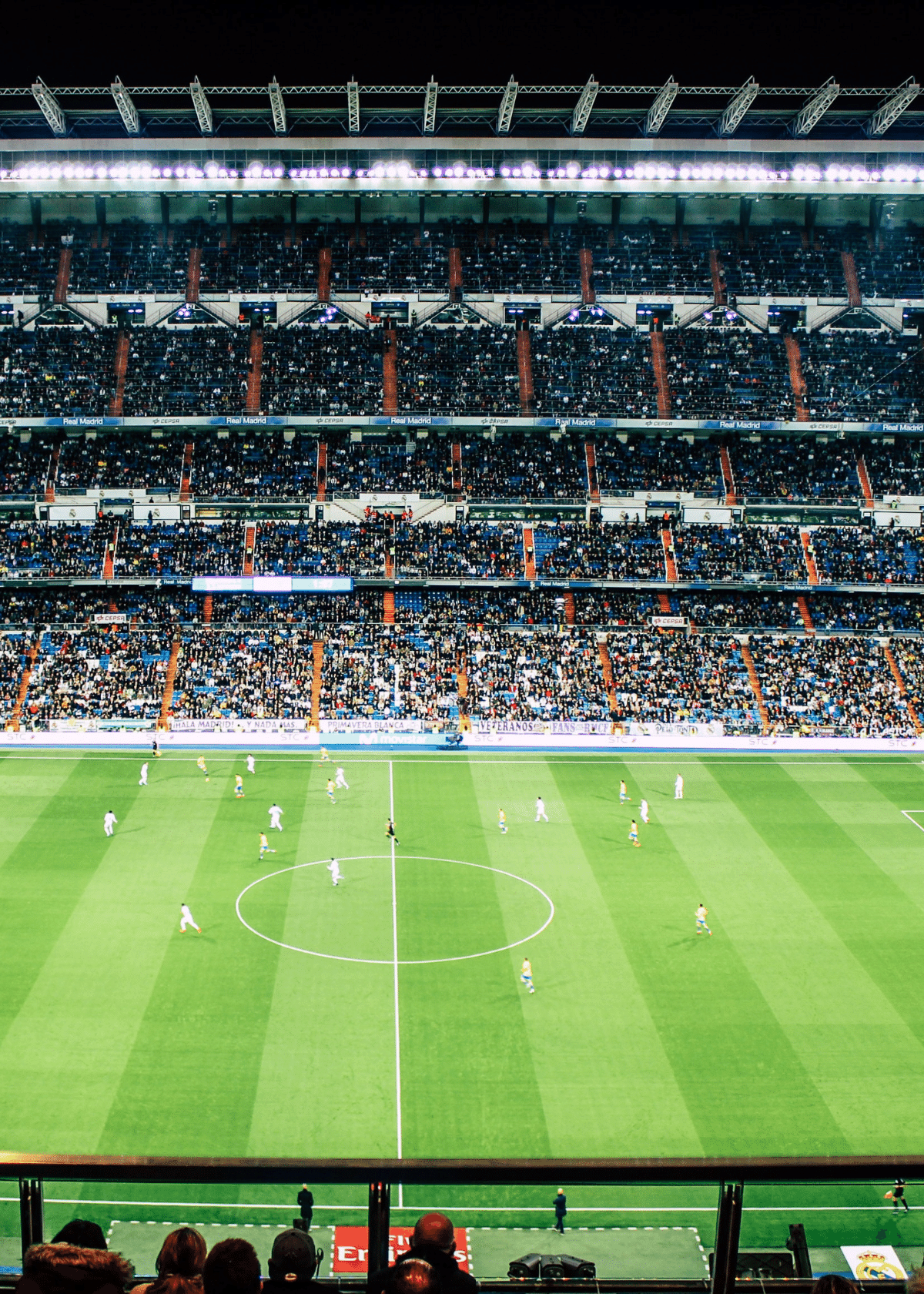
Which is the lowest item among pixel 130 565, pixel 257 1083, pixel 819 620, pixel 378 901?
pixel 257 1083

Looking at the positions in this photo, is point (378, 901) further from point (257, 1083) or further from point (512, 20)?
point (512, 20)

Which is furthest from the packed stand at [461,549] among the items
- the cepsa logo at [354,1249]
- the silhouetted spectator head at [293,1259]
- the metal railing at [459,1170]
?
the metal railing at [459,1170]

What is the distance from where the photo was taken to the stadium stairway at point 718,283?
68.2 metres

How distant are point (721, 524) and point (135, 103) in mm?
41098

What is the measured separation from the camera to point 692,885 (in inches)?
1371

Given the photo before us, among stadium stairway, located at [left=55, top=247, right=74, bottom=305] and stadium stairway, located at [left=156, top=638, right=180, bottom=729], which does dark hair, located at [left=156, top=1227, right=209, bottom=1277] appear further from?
stadium stairway, located at [left=55, top=247, right=74, bottom=305]

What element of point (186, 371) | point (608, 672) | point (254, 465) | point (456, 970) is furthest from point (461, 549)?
point (456, 970)

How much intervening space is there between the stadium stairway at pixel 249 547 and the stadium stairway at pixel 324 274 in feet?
54.3

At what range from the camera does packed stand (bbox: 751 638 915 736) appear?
52.2 meters

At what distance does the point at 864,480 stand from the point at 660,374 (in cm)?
1343

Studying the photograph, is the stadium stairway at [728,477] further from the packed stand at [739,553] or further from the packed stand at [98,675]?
the packed stand at [98,675]

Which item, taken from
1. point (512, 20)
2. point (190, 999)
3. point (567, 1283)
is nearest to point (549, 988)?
point (190, 999)

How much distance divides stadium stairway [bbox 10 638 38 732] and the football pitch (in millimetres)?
5410

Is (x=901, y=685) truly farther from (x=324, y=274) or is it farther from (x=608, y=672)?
(x=324, y=274)
